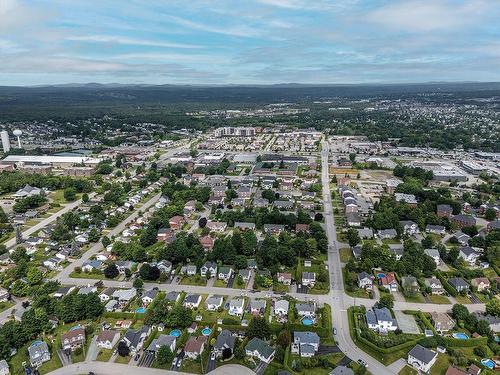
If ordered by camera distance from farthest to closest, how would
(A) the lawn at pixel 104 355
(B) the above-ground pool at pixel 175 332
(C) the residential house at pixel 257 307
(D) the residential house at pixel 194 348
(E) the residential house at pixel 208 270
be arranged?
(E) the residential house at pixel 208 270
(C) the residential house at pixel 257 307
(B) the above-ground pool at pixel 175 332
(A) the lawn at pixel 104 355
(D) the residential house at pixel 194 348

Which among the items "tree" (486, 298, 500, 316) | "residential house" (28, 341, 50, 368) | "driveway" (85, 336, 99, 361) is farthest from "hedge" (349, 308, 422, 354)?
"residential house" (28, 341, 50, 368)

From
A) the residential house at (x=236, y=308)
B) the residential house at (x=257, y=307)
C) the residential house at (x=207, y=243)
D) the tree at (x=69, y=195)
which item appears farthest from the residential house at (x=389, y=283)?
the tree at (x=69, y=195)

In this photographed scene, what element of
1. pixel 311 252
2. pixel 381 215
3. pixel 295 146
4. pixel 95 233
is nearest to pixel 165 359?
pixel 311 252

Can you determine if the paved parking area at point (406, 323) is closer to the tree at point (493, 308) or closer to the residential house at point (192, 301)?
the tree at point (493, 308)

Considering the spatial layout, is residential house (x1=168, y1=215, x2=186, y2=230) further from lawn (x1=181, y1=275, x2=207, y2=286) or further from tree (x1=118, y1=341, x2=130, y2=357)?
tree (x1=118, y1=341, x2=130, y2=357)

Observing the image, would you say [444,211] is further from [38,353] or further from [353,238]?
[38,353]

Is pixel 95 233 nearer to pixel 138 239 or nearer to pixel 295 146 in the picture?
pixel 138 239

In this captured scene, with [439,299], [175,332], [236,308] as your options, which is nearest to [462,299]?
[439,299]
